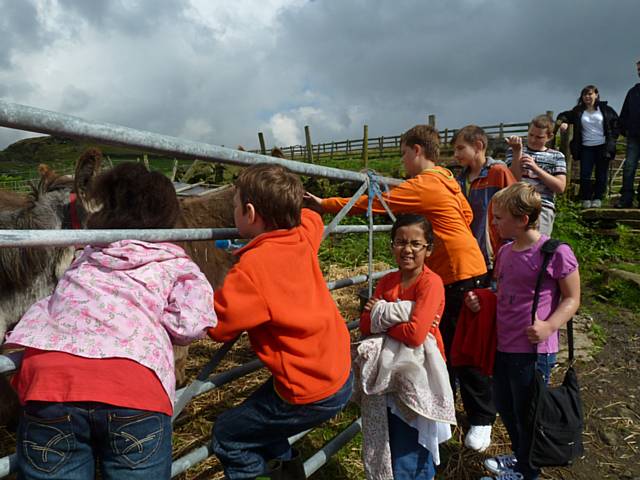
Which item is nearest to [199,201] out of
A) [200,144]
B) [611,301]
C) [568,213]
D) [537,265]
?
[200,144]

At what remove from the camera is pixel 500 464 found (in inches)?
102

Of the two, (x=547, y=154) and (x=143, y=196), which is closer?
(x=143, y=196)

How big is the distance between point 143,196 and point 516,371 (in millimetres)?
1986

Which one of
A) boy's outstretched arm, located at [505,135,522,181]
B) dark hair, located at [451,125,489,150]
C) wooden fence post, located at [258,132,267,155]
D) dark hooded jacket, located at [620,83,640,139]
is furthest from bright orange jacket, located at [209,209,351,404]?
wooden fence post, located at [258,132,267,155]

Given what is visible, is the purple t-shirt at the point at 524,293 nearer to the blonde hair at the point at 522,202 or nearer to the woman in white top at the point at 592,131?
the blonde hair at the point at 522,202

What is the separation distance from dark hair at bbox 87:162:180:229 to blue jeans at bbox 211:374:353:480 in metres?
0.78

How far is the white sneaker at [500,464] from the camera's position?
8.39 ft

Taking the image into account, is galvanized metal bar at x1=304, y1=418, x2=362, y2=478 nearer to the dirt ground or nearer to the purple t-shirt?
the dirt ground

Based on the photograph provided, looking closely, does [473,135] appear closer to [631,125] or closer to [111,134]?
[111,134]

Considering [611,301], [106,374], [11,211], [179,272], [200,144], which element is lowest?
[611,301]

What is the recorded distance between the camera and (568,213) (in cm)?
883

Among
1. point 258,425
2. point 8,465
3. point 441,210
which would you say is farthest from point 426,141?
point 8,465

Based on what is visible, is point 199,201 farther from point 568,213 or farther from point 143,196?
point 568,213

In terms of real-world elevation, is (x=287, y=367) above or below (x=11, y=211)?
below
